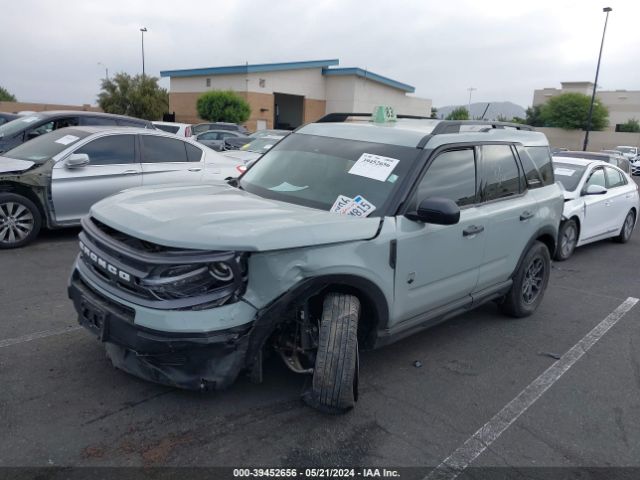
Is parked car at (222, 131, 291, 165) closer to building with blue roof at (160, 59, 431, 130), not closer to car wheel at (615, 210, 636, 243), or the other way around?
car wheel at (615, 210, 636, 243)

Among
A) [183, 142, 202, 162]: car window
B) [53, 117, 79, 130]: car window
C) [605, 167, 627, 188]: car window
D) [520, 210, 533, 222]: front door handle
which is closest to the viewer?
[520, 210, 533, 222]: front door handle

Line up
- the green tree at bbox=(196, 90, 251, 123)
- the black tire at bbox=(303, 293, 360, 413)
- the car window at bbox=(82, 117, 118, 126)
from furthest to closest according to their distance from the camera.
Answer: the green tree at bbox=(196, 90, 251, 123)
the car window at bbox=(82, 117, 118, 126)
the black tire at bbox=(303, 293, 360, 413)

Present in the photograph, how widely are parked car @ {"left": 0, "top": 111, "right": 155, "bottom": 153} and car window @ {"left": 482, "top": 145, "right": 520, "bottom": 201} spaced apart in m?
6.90

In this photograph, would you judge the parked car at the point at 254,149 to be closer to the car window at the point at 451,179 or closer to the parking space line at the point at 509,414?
the car window at the point at 451,179

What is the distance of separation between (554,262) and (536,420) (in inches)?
196

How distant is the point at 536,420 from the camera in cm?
352

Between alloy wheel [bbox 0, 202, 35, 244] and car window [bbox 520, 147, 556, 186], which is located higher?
car window [bbox 520, 147, 556, 186]

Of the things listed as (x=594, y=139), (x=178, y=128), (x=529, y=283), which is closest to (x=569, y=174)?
(x=529, y=283)

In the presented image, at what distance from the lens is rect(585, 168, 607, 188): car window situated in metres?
8.55

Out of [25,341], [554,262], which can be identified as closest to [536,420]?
[25,341]

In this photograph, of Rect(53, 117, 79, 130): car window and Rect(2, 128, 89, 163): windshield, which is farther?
Rect(53, 117, 79, 130): car window

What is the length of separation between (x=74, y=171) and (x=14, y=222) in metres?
0.97

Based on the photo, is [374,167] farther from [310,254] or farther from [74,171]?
[74,171]

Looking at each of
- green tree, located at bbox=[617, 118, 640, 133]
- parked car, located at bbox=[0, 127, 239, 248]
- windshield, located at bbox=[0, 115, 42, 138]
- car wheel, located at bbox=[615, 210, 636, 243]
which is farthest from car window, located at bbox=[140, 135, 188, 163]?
green tree, located at bbox=[617, 118, 640, 133]
